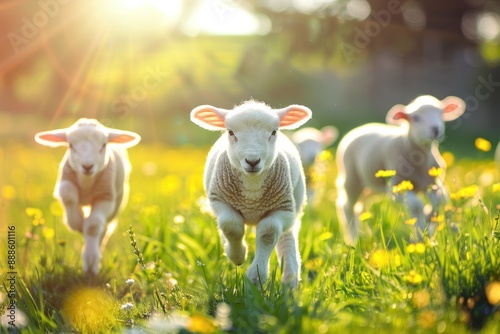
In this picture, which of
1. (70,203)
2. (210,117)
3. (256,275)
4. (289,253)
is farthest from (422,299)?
(70,203)

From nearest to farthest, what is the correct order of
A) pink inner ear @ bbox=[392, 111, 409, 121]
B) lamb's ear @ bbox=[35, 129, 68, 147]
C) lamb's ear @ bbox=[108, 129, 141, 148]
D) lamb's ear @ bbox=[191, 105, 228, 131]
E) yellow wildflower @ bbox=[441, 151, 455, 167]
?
lamb's ear @ bbox=[191, 105, 228, 131] < lamb's ear @ bbox=[35, 129, 68, 147] < lamb's ear @ bbox=[108, 129, 141, 148] < pink inner ear @ bbox=[392, 111, 409, 121] < yellow wildflower @ bbox=[441, 151, 455, 167]

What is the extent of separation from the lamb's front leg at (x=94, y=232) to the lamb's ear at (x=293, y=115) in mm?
1730

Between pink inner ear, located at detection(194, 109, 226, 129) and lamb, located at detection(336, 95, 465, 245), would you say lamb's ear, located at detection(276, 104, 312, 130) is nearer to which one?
pink inner ear, located at detection(194, 109, 226, 129)

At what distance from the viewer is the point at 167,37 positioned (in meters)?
19.1

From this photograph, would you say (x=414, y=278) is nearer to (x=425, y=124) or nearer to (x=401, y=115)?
(x=425, y=124)

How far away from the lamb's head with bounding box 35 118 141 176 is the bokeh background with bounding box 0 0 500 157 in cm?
788

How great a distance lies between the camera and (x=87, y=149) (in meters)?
5.14

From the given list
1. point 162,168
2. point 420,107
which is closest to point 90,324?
point 420,107

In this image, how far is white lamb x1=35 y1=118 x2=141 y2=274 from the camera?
5129 millimetres

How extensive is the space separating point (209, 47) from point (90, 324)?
21.9m

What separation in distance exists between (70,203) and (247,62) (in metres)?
17.2

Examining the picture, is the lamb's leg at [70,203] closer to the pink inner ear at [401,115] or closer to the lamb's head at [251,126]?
the lamb's head at [251,126]

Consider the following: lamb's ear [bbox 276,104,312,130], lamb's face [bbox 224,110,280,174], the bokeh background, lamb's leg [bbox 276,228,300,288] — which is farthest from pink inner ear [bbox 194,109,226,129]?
the bokeh background

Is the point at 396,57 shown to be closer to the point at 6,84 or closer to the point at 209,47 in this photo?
the point at 209,47
